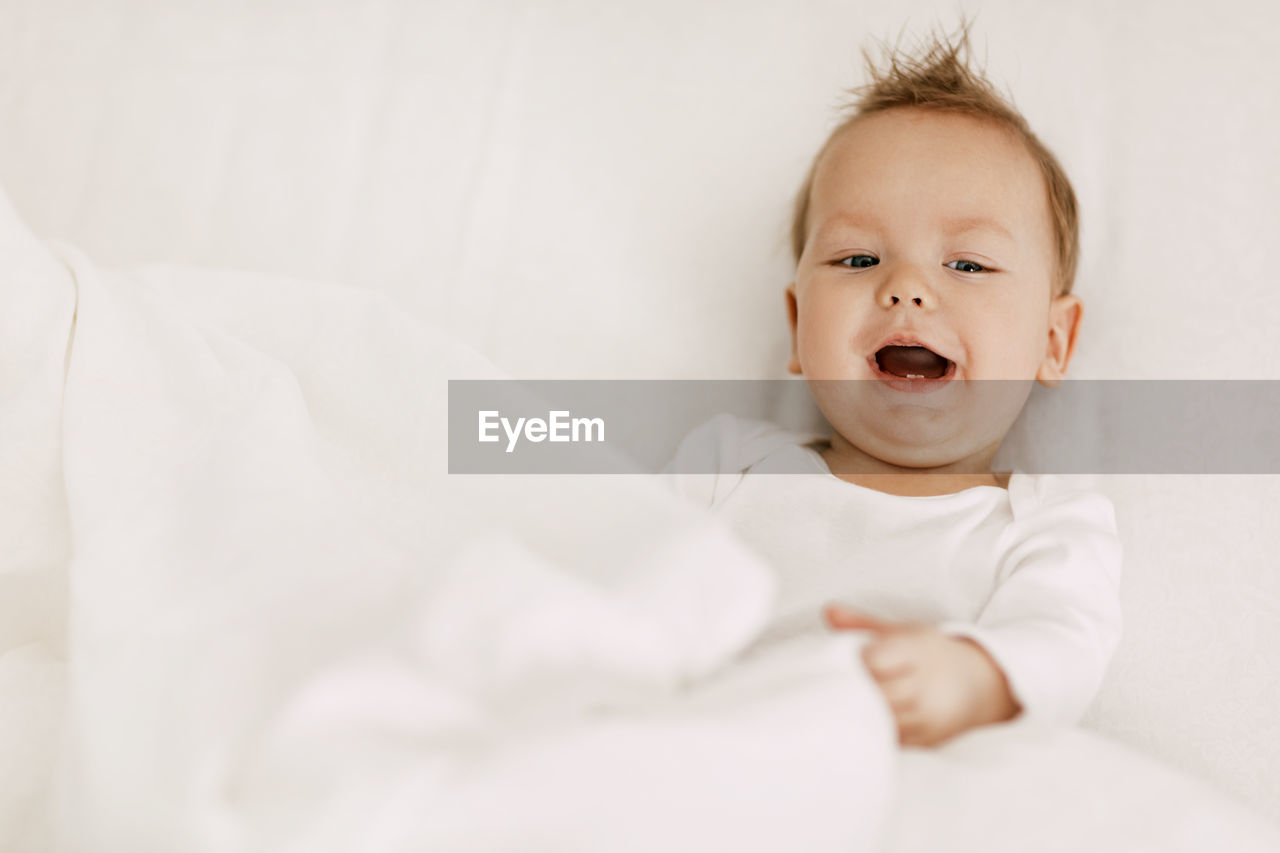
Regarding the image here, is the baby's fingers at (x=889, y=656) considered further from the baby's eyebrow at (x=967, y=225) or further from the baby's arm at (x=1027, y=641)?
the baby's eyebrow at (x=967, y=225)

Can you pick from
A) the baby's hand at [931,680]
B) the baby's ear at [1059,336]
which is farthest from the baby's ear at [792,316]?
the baby's hand at [931,680]

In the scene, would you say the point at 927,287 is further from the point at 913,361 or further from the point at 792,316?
the point at 792,316

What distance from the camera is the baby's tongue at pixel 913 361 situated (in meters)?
0.97

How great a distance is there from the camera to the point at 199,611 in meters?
0.56

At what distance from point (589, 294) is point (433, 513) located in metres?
0.48

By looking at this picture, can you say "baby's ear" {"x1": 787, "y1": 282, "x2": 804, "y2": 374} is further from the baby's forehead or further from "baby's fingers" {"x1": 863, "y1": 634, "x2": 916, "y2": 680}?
"baby's fingers" {"x1": 863, "y1": 634, "x2": 916, "y2": 680}

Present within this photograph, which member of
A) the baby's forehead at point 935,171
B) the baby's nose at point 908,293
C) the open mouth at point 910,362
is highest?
the baby's forehead at point 935,171

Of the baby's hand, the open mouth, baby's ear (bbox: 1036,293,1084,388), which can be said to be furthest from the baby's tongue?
the baby's hand

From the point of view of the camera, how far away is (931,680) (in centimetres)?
62

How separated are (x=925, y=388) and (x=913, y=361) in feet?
0.21

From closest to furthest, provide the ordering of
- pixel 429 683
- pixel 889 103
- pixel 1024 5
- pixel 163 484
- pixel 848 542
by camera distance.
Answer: pixel 429 683 → pixel 163 484 → pixel 848 542 → pixel 889 103 → pixel 1024 5

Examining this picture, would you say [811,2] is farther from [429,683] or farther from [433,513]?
[429,683]

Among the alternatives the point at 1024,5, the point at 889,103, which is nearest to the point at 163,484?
the point at 889,103

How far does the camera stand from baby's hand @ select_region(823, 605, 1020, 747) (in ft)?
1.99
